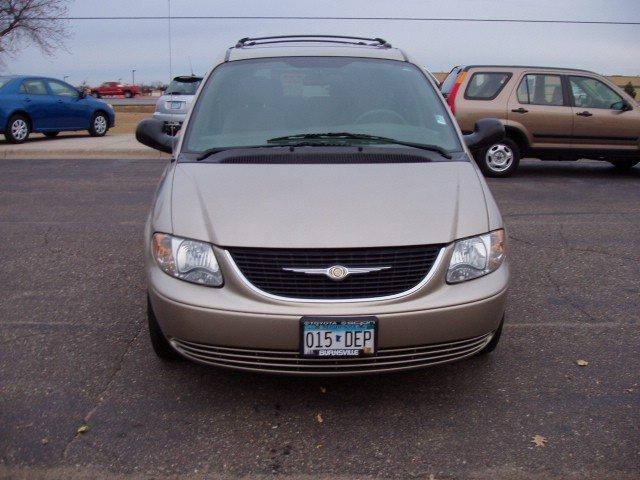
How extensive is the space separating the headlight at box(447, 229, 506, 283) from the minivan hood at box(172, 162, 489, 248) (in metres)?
0.05

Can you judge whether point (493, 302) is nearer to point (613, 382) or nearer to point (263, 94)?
point (613, 382)

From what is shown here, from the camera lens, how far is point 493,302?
135 inches

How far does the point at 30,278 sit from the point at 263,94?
2.45 metres

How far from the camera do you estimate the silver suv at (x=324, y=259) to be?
3.23m

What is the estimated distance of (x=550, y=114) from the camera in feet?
37.8

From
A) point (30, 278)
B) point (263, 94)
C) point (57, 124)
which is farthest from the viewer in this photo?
point (57, 124)

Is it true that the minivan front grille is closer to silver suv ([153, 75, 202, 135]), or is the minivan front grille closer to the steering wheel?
the steering wheel

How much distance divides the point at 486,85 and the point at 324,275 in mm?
9230

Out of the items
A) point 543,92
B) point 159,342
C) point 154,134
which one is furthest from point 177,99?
point 159,342

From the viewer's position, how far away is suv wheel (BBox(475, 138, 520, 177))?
1149 centimetres

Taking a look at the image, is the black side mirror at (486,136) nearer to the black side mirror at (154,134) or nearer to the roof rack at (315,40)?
the roof rack at (315,40)

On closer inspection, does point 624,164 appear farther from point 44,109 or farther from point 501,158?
point 44,109

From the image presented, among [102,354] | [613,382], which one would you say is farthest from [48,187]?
[613,382]

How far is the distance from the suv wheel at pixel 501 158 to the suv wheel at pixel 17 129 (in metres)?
9.79
